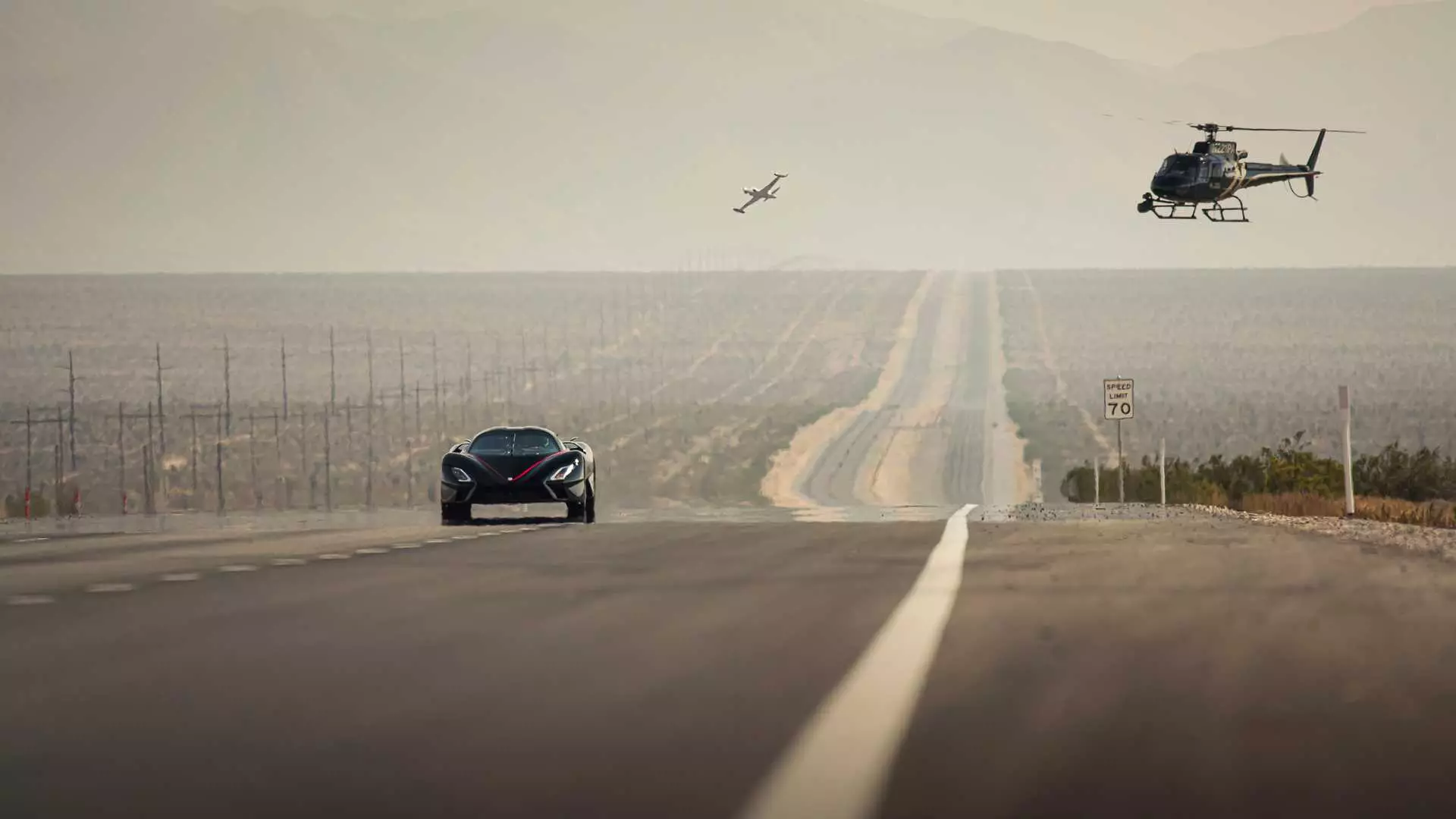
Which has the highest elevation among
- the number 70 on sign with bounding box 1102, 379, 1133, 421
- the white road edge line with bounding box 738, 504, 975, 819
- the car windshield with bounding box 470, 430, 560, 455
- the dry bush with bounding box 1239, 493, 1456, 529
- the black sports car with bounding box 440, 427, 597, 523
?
the number 70 on sign with bounding box 1102, 379, 1133, 421

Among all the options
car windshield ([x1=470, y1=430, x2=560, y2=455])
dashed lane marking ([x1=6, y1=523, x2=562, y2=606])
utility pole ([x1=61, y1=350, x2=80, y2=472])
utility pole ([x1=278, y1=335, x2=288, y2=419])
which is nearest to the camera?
dashed lane marking ([x1=6, y1=523, x2=562, y2=606])

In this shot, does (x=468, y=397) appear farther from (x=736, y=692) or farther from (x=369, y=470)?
(x=736, y=692)

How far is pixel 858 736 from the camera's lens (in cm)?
910

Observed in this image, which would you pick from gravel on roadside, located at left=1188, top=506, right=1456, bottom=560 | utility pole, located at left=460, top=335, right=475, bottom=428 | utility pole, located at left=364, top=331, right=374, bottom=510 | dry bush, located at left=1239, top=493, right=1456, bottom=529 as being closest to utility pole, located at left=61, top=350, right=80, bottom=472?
utility pole, located at left=364, top=331, right=374, bottom=510

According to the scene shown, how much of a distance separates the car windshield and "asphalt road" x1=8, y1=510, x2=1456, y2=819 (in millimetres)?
13537

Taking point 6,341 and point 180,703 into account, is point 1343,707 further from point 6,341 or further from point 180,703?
point 6,341

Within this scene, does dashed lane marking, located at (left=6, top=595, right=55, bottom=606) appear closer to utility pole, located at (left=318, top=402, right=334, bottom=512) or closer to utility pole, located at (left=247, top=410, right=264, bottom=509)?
utility pole, located at (left=318, top=402, right=334, bottom=512)

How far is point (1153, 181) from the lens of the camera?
61531 millimetres

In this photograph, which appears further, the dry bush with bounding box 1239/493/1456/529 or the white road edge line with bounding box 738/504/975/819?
the dry bush with bounding box 1239/493/1456/529

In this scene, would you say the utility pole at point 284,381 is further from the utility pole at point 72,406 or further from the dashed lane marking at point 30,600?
the dashed lane marking at point 30,600

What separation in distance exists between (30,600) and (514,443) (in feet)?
56.3

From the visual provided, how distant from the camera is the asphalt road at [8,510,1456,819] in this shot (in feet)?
25.5

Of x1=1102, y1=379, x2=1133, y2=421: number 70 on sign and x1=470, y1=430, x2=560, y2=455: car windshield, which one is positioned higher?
x1=1102, y1=379, x2=1133, y2=421: number 70 on sign

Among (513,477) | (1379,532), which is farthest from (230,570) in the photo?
(1379,532)
